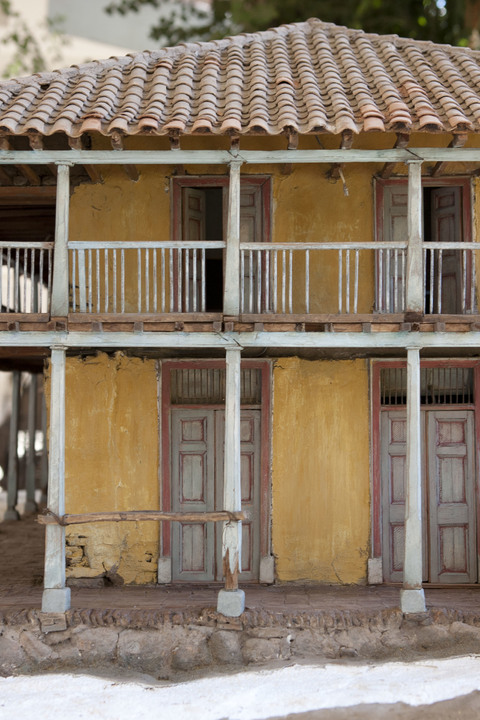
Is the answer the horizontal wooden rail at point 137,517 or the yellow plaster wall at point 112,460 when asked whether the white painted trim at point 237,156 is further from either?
Answer: the horizontal wooden rail at point 137,517

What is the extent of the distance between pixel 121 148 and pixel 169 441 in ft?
13.1

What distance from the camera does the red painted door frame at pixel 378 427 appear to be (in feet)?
34.4

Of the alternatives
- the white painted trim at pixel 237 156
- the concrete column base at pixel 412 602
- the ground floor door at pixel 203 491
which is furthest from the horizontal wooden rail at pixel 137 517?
the white painted trim at pixel 237 156

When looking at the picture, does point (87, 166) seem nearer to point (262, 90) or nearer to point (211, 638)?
point (262, 90)

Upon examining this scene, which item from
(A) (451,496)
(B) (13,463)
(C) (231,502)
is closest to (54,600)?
(C) (231,502)

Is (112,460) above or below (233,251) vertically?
below

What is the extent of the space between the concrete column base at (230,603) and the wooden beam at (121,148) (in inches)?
211

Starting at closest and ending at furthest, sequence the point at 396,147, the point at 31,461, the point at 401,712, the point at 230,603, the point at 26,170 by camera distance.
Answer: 1. the point at 401,712
2. the point at 230,603
3. the point at 396,147
4. the point at 26,170
5. the point at 31,461

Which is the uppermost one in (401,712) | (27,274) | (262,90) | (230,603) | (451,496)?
(262,90)

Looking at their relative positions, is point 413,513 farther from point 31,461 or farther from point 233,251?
point 31,461

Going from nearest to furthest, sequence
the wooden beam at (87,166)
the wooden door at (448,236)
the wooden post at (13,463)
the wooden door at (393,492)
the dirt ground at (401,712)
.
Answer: the dirt ground at (401,712)
the wooden beam at (87,166)
the wooden door at (393,492)
the wooden door at (448,236)
the wooden post at (13,463)

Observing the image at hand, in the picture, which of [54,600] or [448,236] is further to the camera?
[448,236]

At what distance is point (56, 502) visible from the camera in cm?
903

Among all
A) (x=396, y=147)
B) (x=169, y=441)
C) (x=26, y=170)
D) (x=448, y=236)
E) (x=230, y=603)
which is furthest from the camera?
(x=448, y=236)
